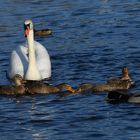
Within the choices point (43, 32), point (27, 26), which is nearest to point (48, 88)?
point (27, 26)

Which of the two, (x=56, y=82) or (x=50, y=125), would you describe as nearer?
(x=50, y=125)

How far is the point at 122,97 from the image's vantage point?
63.3ft

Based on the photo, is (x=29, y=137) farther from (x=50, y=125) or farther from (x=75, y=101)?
(x=75, y=101)

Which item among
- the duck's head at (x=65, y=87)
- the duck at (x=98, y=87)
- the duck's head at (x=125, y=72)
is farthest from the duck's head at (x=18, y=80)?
the duck's head at (x=125, y=72)

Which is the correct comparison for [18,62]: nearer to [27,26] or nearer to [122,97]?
[27,26]

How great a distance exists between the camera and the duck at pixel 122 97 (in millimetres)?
19094

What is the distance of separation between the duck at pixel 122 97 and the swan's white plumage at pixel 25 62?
343 centimetres

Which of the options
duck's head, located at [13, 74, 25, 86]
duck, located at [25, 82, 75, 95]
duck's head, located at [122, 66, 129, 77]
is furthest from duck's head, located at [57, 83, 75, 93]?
duck's head, located at [122, 66, 129, 77]

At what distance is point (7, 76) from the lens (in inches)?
901

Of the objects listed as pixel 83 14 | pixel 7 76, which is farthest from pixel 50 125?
pixel 83 14

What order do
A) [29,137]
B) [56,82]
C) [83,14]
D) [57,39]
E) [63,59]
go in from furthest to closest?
1. [83,14]
2. [57,39]
3. [63,59]
4. [56,82]
5. [29,137]

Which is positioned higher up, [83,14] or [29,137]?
[83,14]

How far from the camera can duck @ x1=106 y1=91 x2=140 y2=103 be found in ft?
62.6

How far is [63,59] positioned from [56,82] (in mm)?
2264
